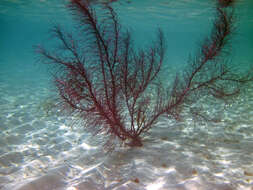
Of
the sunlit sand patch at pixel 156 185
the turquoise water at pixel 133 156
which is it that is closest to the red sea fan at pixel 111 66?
the turquoise water at pixel 133 156

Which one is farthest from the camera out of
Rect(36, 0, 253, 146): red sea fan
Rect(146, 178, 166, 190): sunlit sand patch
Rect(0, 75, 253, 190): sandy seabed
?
Rect(36, 0, 253, 146): red sea fan

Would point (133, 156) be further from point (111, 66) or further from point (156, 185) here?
point (111, 66)

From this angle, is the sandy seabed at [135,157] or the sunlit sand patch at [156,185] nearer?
the sunlit sand patch at [156,185]

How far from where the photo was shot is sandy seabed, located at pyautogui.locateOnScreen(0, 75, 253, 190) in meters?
3.52

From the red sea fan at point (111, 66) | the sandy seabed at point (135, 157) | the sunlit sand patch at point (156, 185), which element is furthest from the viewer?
the red sea fan at point (111, 66)

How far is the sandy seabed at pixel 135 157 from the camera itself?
3.52 m

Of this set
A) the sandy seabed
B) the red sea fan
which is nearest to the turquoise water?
the sandy seabed

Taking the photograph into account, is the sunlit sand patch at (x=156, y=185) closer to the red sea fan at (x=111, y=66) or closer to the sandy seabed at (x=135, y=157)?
the sandy seabed at (x=135, y=157)

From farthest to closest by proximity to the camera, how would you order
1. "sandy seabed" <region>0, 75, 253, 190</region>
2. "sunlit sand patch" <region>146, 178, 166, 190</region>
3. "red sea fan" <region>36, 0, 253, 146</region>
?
"red sea fan" <region>36, 0, 253, 146</region>
"sandy seabed" <region>0, 75, 253, 190</region>
"sunlit sand patch" <region>146, 178, 166, 190</region>

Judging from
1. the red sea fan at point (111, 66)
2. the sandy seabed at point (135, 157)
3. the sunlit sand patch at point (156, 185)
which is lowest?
the sandy seabed at point (135, 157)

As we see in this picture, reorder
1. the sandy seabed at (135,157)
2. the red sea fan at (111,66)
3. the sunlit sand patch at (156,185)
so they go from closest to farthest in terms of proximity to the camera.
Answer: the sunlit sand patch at (156,185)
the sandy seabed at (135,157)
the red sea fan at (111,66)

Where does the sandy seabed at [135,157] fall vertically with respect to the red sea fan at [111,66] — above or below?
below

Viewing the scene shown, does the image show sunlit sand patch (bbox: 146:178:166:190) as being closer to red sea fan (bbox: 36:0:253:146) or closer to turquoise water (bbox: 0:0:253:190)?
turquoise water (bbox: 0:0:253:190)

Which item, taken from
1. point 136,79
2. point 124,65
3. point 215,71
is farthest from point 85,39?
point 215,71
